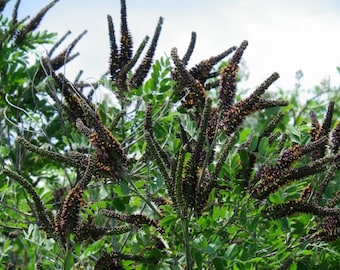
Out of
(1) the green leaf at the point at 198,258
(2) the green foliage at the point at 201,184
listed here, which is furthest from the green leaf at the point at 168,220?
(1) the green leaf at the point at 198,258

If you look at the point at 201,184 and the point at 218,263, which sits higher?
the point at 201,184

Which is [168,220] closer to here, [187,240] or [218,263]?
[187,240]

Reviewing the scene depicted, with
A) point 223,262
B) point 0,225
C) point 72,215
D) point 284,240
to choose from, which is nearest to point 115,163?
point 72,215

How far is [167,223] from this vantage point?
220 cm

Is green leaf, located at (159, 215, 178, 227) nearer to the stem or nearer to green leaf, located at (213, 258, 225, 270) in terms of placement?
the stem

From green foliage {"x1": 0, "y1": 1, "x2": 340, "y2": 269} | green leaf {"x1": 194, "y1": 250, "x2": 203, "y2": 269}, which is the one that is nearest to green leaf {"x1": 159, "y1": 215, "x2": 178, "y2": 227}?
green foliage {"x1": 0, "y1": 1, "x2": 340, "y2": 269}

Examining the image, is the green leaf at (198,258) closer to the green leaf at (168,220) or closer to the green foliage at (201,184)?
the green foliage at (201,184)

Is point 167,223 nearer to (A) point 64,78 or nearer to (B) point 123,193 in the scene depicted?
(B) point 123,193

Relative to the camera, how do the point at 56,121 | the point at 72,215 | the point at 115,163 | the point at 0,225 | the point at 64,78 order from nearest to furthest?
the point at 115,163
the point at 72,215
the point at 64,78
the point at 0,225
the point at 56,121

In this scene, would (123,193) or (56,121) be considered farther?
(56,121)

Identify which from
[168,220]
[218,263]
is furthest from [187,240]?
[218,263]

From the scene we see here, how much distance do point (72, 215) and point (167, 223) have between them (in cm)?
33

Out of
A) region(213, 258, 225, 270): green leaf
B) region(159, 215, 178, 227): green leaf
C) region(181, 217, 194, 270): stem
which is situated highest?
region(159, 215, 178, 227): green leaf

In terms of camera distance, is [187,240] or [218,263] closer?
[187,240]
